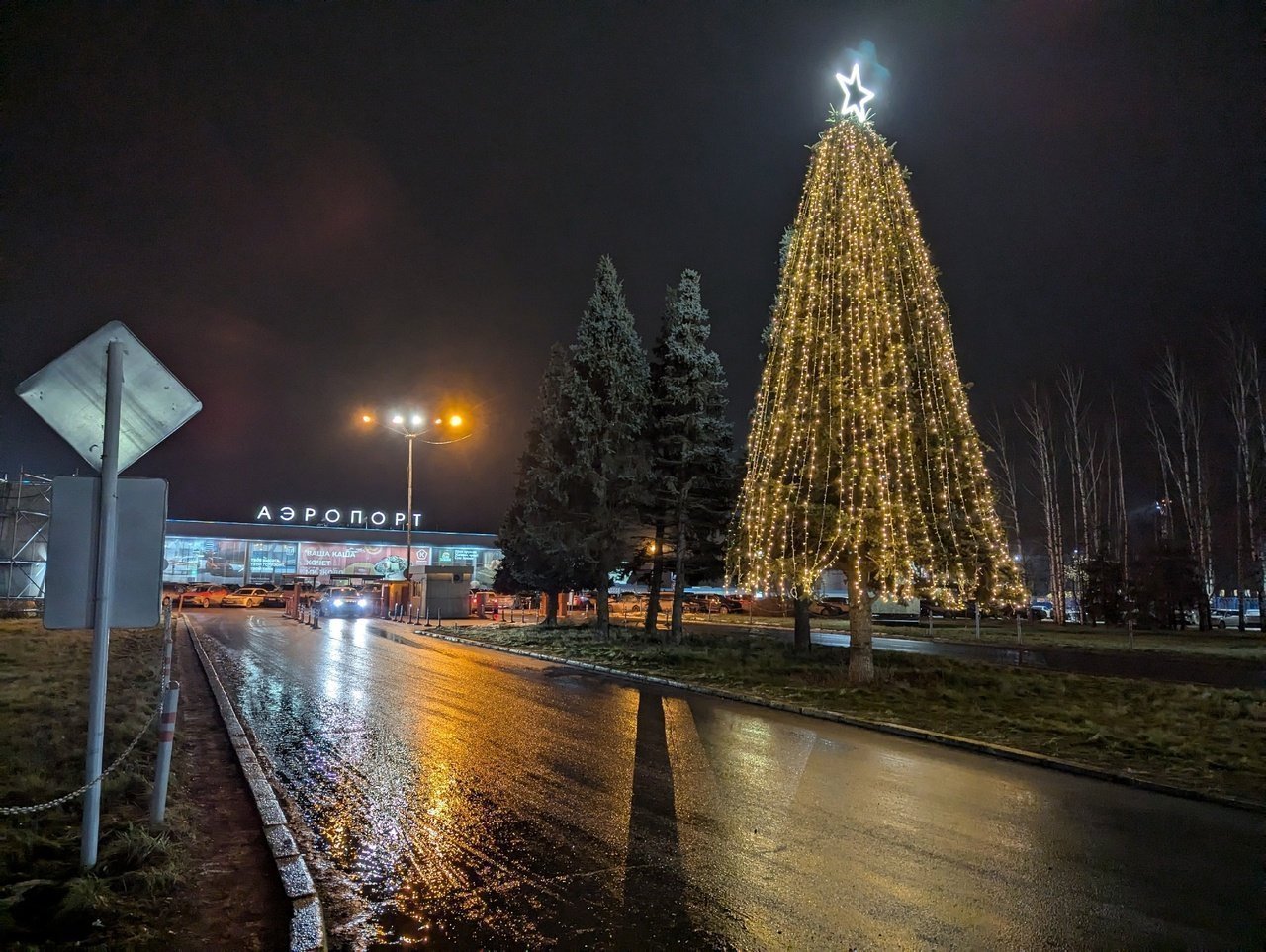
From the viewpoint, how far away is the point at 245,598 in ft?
183

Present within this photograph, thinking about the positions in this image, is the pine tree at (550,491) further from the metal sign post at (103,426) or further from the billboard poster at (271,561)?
the billboard poster at (271,561)

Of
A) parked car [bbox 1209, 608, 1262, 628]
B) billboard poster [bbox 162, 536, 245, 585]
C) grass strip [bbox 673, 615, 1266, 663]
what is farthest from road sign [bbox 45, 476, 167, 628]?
billboard poster [bbox 162, 536, 245, 585]

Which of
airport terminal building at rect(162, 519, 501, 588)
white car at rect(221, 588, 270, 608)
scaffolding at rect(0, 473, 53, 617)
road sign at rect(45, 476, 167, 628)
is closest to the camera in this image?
road sign at rect(45, 476, 167, 628)

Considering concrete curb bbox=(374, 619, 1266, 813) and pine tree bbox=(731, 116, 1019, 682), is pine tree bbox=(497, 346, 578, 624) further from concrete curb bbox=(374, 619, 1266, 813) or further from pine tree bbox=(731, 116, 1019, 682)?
pine tree bbox=(731, 116, 1019, 682)

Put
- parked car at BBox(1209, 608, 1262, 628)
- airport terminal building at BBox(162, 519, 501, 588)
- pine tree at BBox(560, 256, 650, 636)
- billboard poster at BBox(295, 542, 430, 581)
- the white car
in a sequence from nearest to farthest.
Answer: pine tree at BBox(560, 256, 650, 636)
parked car at BBox(1209, 608, 1262, 628)
the white car
airport terminal building at BBox(162, 519, 501, 588)
billboard poster at BBox(295, 542, 430, 581)

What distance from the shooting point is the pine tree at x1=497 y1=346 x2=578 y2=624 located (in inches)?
1146

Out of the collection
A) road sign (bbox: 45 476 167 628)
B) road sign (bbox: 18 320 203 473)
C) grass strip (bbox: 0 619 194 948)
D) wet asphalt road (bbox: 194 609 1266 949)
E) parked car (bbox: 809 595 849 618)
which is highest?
road sign (bbox: 18 320 203 473)

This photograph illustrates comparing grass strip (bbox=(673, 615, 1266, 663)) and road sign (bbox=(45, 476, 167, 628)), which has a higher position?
road sign (bbox=(45, 476, 167, 628))

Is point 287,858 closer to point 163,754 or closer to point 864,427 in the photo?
point 163,754

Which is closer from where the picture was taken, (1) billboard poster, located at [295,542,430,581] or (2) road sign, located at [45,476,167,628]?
(2) road sign, located at [45,476,167,628]

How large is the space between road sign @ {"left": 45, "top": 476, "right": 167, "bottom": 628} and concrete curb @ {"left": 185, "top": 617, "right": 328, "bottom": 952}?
6.83ft

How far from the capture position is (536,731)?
1122 cm

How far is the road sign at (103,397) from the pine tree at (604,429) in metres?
22.0

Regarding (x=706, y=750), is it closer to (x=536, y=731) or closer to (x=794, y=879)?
→ (x=536, y=731)
